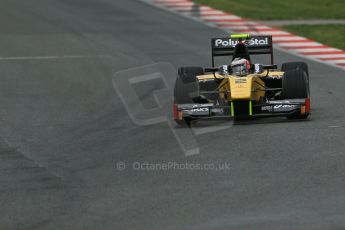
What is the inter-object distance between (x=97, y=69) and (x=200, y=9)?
1088cm

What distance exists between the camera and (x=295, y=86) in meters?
16.8

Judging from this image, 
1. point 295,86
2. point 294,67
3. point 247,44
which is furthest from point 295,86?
point 247,44

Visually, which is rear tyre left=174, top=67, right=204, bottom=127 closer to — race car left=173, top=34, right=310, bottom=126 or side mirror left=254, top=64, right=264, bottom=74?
race car left=173, top=34, right=310, bottom=126

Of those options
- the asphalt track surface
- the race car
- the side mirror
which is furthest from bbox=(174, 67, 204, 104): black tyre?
the side mirror

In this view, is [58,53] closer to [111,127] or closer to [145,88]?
[145,88]

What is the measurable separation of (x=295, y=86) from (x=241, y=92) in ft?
3.45

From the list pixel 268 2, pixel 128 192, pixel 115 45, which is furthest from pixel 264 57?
pixel 128 192

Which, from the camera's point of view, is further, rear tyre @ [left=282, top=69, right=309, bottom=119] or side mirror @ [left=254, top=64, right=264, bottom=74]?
side mirror @ [left=254, top=64, right=264, bottom=74]

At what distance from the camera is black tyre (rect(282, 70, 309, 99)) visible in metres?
16.8

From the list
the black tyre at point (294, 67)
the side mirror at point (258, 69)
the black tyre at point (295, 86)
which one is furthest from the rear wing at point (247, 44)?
the black tyre at point (295, 86)

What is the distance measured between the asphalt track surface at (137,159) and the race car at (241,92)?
0.28 meters

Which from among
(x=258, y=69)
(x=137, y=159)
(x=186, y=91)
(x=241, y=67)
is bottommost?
(x=137, y=159)

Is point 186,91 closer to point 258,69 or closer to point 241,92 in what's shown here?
point 241,92

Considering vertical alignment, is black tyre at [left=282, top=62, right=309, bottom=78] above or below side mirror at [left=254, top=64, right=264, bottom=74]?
below
